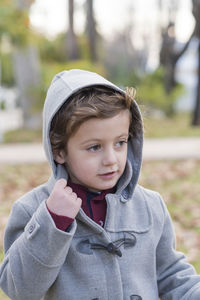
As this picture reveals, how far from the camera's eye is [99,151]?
170cm

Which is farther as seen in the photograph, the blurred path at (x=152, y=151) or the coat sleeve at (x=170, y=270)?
the blurred path at (x=152, y=151)

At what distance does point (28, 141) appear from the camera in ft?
35.5

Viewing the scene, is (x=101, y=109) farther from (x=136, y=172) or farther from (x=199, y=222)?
(x=199, y=222)

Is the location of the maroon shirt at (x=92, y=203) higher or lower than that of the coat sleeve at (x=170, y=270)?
higher

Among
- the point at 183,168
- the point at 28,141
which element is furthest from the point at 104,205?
the point at 28,141

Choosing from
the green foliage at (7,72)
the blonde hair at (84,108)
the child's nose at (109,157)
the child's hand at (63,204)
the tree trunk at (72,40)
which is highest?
the blonde hair at (84,108)

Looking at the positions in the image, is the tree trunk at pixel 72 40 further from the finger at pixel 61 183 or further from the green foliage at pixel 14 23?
the finger at pixel 61 183

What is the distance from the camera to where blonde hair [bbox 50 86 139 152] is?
1.66m

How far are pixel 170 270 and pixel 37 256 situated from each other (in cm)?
64

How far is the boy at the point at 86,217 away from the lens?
1584 millimetres

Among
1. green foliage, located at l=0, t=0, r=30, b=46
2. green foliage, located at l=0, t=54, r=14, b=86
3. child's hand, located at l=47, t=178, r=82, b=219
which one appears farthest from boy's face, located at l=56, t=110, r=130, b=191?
green foliage, located at l=0, t=54, r=14, b=86

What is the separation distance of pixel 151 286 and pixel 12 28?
761 cm

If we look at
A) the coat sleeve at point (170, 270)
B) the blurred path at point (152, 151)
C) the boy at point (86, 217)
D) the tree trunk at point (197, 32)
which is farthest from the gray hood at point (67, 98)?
the tree trunk at point (197, 32)

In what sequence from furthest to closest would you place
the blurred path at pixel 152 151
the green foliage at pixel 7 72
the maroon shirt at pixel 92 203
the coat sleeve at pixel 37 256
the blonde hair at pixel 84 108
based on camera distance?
1. the green foliage at pixel 7 72
2. the blurred path at pixel 152 151
3. the maroon shirt at pixel 92 203
4. the blonde hair at pixel 84 108
5. the coat sleeve at pixel 37 256
